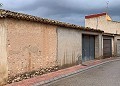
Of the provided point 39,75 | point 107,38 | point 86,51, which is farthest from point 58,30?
point 107,38

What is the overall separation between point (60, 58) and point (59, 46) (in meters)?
0.83

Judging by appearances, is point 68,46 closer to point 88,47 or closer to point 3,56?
point 88,47

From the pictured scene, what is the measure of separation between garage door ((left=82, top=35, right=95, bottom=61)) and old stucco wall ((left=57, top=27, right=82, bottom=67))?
2142 mm

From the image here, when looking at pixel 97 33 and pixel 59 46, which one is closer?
pixel 59 46

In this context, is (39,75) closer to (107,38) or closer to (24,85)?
(24,85)

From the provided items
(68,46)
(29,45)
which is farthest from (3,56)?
(68,46)

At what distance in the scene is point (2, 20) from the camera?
36.1 feet

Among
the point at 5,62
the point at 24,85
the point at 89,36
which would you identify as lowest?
the point at 24,85

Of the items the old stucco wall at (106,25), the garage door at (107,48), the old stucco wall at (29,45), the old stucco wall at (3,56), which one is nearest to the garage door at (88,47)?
the garage door at (107,48)

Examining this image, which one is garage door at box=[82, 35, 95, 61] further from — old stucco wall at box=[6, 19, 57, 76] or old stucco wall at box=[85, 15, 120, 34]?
old stucco wall at box=[85, 15, 120, 34]

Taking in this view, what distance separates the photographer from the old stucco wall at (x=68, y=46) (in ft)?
56.2

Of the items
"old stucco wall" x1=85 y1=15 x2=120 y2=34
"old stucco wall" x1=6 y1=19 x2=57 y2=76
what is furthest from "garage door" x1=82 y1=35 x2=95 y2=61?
"old stucco wall" x1=85 y1=15 x2=120 y2=34

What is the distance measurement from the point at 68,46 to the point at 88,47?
623 cm

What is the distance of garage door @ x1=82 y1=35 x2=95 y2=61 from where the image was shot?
76.2ft
